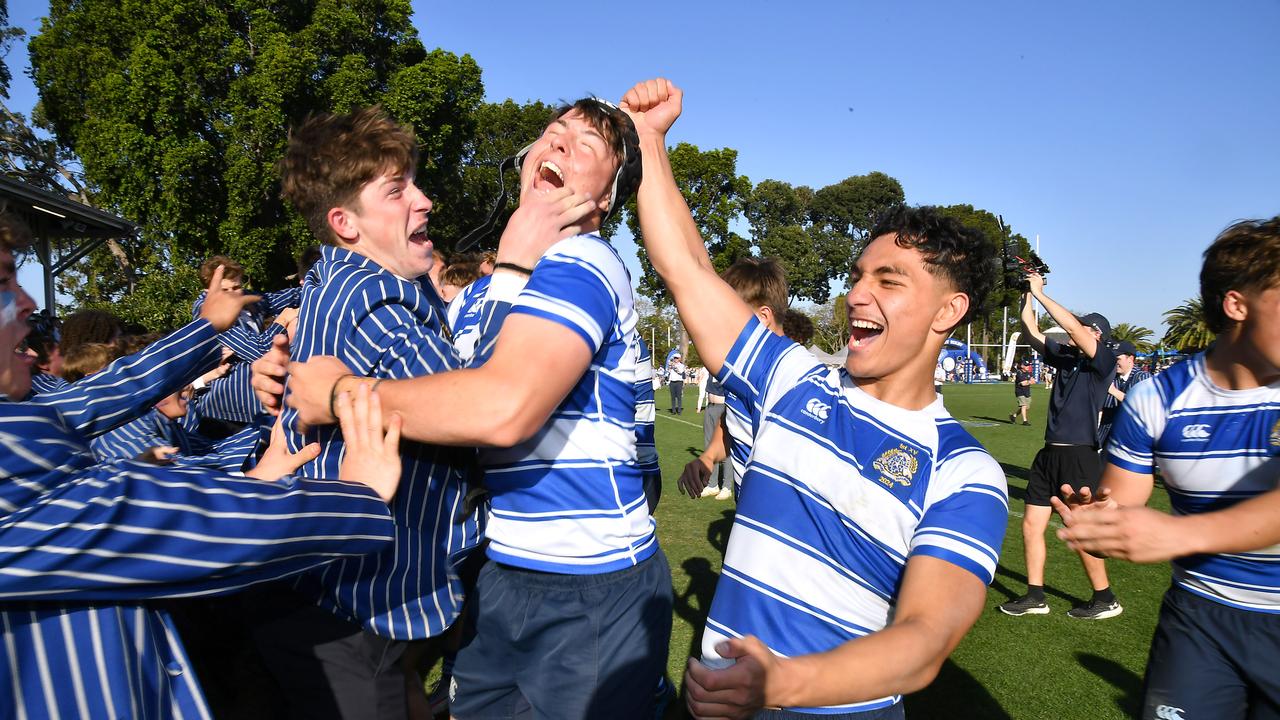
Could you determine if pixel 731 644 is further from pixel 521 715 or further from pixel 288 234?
pixel 288 234

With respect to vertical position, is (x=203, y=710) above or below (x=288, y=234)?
below

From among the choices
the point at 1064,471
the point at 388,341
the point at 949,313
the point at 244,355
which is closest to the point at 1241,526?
the point at 949,313

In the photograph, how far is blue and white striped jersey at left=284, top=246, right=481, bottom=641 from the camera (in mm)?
1885

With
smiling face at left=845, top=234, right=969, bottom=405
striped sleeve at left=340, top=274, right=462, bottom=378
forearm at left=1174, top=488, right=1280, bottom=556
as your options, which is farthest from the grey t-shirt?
striped sleeve at left=340, top=274, right=462, bottom=378

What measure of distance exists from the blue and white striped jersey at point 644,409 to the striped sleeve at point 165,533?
1.03 m

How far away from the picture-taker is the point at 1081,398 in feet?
21.9

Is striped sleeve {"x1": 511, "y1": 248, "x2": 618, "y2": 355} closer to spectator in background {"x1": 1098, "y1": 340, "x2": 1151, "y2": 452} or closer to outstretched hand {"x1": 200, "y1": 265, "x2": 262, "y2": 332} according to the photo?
outstretched hand {"x1": 200, "y1": 265, "x2": 262, "y2": 332}

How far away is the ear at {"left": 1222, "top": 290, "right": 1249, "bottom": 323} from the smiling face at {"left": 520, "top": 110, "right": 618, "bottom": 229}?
247 cm

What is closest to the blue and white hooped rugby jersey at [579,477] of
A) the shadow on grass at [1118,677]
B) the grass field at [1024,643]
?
the grass field at [1024,643]

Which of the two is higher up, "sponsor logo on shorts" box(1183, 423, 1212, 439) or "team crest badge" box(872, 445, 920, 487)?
"team crest badge" box(872, 445, 920, 487)

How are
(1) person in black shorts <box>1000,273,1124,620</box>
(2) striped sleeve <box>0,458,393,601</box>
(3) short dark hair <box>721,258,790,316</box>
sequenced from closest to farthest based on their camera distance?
(2) striped sleeve <box>0,458,393,601</box> → (3) short dark hair <box>721,258,790,316</box> → (1) person in black shorts <box>1000,273,1124,620</box>

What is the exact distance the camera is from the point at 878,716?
183 cm

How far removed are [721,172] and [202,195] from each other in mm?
29490

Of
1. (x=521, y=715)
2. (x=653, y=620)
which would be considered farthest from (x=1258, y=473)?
(x=521, y=715)
